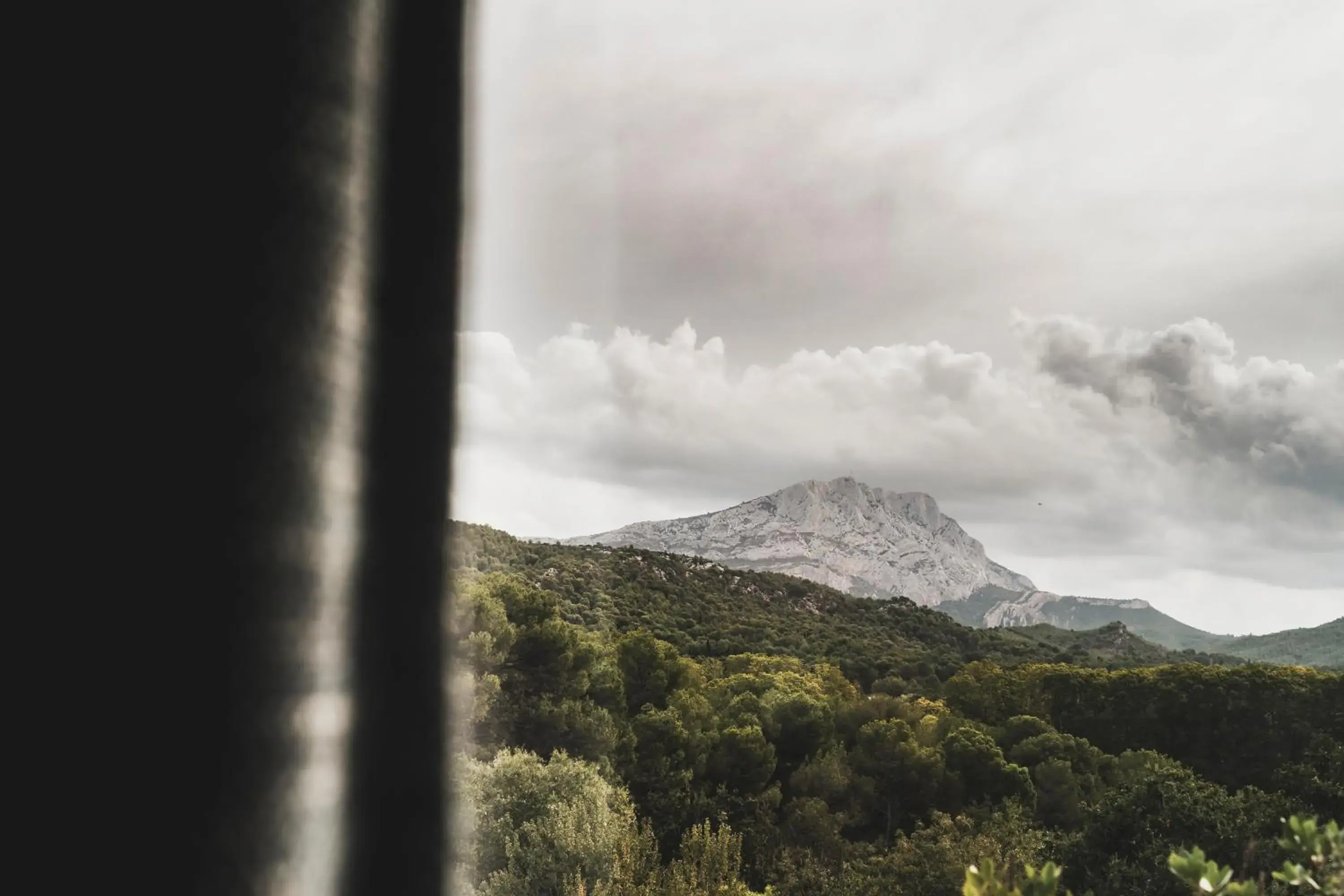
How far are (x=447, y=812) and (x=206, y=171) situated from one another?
5.95 ft

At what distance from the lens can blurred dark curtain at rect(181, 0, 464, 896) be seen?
3.84ft

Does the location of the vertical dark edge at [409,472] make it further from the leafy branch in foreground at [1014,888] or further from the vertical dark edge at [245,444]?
the leafy branch in foreground at [1014,888]

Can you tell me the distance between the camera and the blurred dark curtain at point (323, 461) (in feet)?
3.84

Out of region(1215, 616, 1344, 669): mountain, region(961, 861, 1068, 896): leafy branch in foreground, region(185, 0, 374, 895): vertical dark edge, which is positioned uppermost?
region(185, 0, 374, 895): vertical dark edge

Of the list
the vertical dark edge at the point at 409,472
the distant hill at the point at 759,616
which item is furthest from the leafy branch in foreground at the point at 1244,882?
the distant hill at the point at 759,616

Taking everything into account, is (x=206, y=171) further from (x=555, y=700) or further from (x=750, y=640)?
(x=750, y=640)

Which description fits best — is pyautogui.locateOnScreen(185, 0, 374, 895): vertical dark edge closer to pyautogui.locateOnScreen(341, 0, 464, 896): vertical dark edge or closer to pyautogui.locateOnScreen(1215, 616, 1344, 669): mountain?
pyautogui.locateOnScreen(341, 0, 464, 896): vertical dark edge

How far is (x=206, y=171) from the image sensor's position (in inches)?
46.3

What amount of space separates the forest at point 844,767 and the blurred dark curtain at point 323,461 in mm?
547

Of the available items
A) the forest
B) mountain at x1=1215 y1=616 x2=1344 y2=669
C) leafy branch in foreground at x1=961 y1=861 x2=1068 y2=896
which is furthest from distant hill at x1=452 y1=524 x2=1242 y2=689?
mountain at x1=1215 y1=616 x2=1344 y2=669

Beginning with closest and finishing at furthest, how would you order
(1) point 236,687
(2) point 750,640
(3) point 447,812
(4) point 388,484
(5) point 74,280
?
(5) point 74,280 → (1) point 236,687 → (4) point 388,484 → (3) point 447,812 → (2) point 750,640

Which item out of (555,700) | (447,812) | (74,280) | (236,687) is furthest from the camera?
(555,700)

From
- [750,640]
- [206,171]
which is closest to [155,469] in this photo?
[206,171]

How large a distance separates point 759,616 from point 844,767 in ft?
85.6
